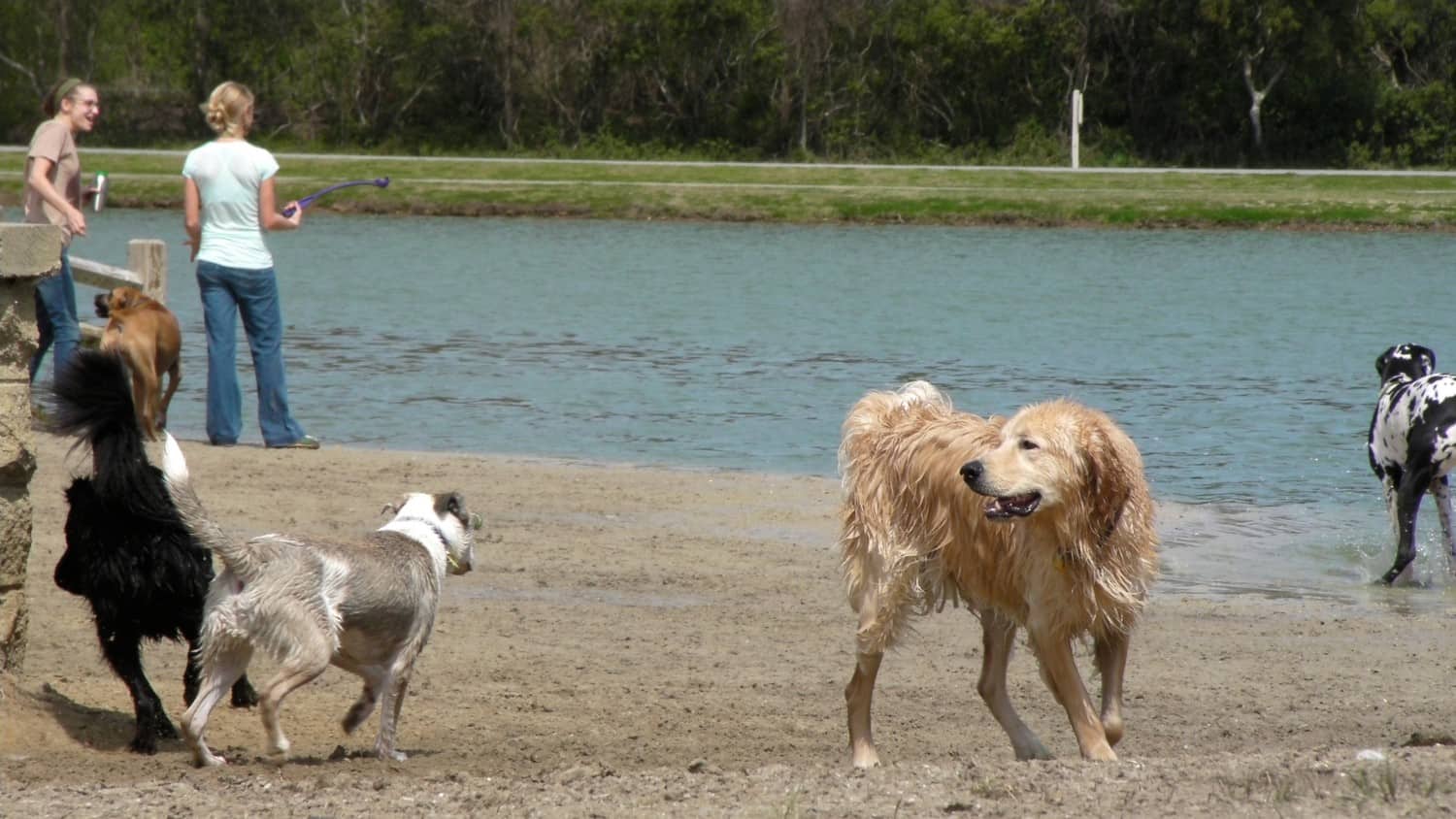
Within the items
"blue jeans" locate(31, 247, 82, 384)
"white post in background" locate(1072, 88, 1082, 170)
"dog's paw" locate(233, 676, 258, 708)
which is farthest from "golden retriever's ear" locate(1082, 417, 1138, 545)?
"white post in background" locate(1072, 88, 1082, 170)

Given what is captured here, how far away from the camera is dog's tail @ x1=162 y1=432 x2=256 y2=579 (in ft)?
17.8

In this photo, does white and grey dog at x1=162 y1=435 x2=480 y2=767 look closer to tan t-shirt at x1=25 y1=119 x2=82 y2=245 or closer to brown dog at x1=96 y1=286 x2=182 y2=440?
tan t-shirt at x1=25 y1=119 x2=82 y2=245

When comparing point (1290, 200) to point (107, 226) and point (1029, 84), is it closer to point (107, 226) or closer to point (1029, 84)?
point (1029, 84)

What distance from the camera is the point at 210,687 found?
5.43 m

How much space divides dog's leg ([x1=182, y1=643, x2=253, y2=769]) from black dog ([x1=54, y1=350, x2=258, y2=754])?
1.44 feet

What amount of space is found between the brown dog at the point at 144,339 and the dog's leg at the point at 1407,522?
7258 millimetres

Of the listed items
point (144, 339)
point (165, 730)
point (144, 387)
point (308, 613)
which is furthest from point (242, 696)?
point (144, 339)

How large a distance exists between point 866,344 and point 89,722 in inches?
566

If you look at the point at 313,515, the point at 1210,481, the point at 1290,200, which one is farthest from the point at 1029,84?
the point at 313,515

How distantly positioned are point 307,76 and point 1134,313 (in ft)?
117

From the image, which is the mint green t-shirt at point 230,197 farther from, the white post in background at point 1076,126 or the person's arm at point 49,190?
the white post in background at point 1076,126

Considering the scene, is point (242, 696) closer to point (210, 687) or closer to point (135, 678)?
point (135, 678)

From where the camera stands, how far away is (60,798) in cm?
495

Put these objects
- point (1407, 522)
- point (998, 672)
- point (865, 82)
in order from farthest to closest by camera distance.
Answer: point (865, 82), point (1407, 522), point (998, 672)
